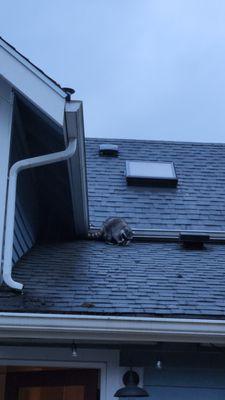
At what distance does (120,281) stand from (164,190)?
3.47 m

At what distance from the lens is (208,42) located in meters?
25.0

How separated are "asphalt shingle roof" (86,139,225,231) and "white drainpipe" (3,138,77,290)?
2147mm

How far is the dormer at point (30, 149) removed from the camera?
4.41 meters

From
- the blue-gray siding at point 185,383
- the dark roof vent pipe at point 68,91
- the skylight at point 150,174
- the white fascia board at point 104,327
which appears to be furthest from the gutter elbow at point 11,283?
the skylight at point 150,174

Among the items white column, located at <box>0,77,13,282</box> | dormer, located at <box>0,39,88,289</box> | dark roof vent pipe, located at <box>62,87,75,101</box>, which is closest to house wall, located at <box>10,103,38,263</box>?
dormer, located at <box>0,39,88,289</box>

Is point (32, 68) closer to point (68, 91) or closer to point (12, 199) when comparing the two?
point (68, 91)

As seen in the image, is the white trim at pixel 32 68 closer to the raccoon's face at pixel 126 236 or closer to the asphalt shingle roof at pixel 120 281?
the asphalt shingle roof at pixel 120 281

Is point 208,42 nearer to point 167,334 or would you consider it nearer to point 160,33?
point 160,33

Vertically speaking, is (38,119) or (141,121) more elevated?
(141,121)

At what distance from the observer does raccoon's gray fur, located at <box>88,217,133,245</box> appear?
604cm

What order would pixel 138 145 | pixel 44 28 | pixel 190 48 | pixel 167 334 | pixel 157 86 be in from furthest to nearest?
pixel 157 86 → pixel 190 48 → pixel 44 28 → pixel 138 145 → pixel 167 334

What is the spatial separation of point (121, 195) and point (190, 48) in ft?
58.4

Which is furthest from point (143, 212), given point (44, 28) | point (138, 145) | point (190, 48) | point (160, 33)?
point (190, 48)

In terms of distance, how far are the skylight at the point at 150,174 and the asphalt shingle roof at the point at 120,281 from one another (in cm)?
208
